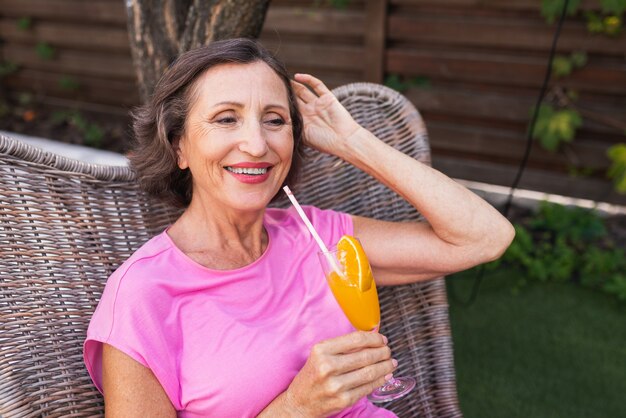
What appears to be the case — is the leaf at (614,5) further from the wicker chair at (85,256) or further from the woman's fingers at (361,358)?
the woman's fingers at (361,358)

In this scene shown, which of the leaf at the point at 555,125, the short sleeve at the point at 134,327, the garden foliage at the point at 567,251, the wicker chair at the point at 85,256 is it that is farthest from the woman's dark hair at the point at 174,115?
the leaf at the point at 555,125

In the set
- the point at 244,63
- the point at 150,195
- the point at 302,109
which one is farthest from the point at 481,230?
the point at 150,195

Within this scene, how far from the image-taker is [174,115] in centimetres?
178

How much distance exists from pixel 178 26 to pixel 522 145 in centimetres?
263

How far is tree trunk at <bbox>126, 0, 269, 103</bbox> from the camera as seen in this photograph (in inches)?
95.6

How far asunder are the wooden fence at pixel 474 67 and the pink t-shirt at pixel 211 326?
2.93 m

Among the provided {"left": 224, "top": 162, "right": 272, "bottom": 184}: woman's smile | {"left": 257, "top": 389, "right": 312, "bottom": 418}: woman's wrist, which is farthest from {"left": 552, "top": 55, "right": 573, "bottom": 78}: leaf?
{"left": 257, "top": 389, "right": 312, "bottom": 418}: woman's wrist

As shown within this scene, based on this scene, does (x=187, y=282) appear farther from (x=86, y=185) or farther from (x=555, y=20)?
(x=555, y=20)

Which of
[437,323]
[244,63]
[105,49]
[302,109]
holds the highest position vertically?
[244,63]

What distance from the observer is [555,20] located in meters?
4.07

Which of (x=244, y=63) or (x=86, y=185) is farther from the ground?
(x=244, y=63)

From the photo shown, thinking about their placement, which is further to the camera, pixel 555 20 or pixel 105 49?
pixel 105 49

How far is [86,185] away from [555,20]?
10.3ft

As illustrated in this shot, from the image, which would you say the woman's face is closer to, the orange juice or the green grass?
the orange juice
